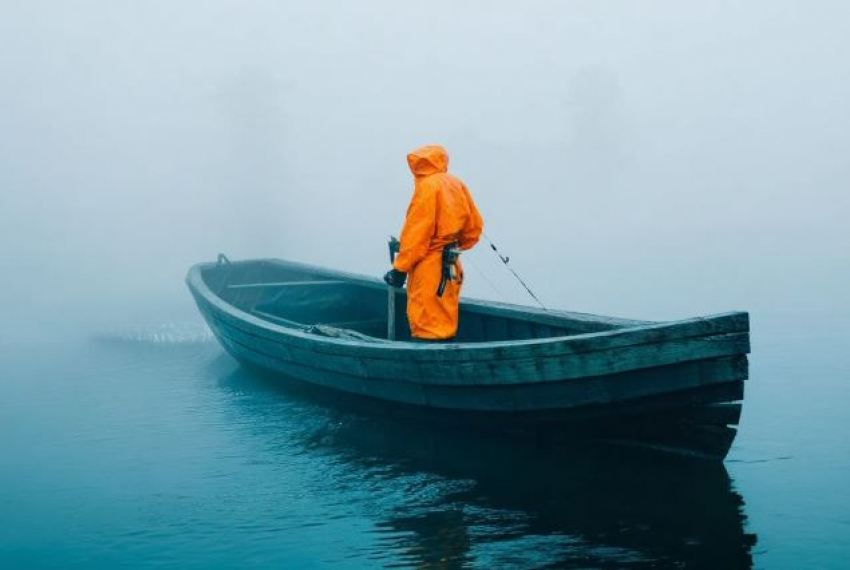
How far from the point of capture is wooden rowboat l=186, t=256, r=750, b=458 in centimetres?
584

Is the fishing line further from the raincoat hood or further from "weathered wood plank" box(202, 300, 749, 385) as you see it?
"weathered wood plank" box(202, 300, 749, 385)

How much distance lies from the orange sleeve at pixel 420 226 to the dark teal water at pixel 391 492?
1507 millimetres

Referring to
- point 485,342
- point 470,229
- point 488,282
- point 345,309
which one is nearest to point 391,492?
point 485,342

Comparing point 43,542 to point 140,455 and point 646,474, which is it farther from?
point 646,474

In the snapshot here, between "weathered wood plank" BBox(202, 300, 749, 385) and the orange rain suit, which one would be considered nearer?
"weathered wood plank" BBox(202, 300, 749, 385)

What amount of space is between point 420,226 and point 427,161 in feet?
1.90

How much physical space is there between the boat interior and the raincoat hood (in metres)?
1.47

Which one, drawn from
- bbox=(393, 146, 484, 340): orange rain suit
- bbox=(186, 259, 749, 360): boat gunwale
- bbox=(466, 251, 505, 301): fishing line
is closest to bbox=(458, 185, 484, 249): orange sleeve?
bbox=(393, 146, 484, 340): orange rain suit

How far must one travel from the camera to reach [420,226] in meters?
7.62

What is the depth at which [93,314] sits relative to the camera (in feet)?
53.7

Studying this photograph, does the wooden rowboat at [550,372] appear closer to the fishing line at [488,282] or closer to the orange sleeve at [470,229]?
the orange sleeve at [470,229]

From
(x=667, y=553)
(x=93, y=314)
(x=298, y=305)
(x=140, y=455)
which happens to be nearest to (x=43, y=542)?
(x=140, y=455)

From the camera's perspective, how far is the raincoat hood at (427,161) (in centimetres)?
777

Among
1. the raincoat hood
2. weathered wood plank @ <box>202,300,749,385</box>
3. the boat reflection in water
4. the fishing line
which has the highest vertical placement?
the raincoat hood
